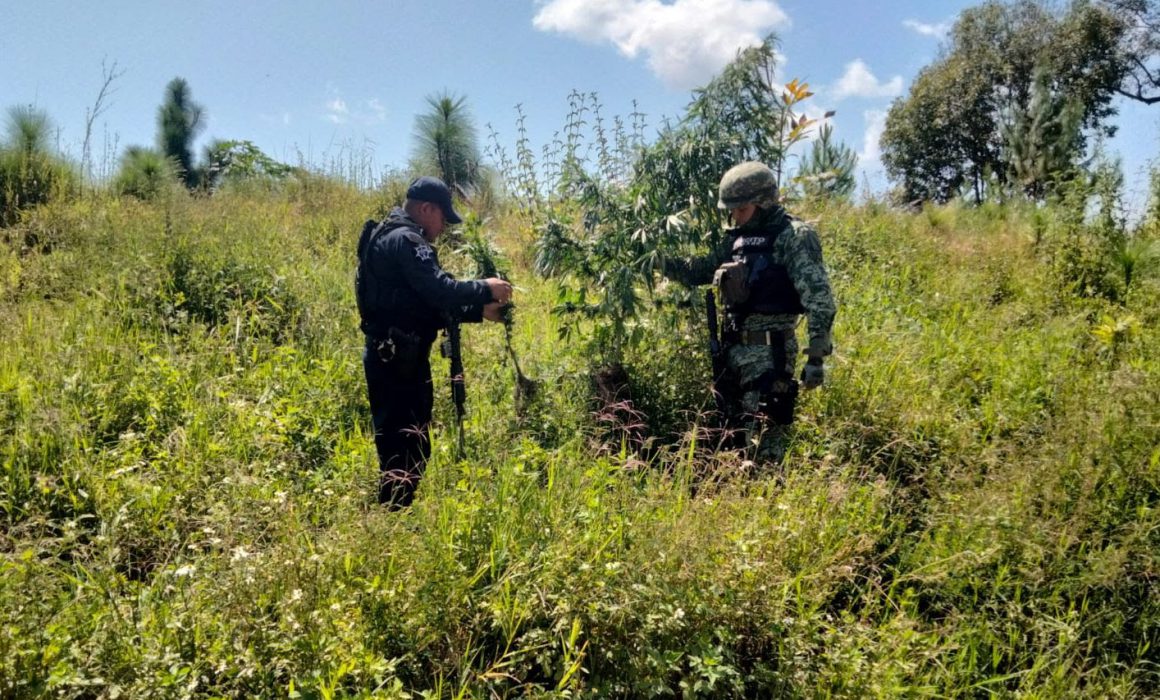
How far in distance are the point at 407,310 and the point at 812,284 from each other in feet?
7.25

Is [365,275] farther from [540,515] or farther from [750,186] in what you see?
[750,186]

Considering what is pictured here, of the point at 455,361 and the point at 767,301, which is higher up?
the point at 767,301

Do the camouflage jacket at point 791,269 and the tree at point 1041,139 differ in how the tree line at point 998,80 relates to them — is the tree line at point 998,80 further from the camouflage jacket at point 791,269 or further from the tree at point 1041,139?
the camouflage jacket at point 791,269

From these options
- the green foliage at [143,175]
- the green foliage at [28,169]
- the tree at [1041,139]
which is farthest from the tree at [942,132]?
the green foliage at [28,169]

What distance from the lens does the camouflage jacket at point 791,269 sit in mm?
3434

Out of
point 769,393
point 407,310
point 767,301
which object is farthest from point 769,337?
point 407,310

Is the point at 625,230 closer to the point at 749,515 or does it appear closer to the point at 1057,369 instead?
the point at 749,515

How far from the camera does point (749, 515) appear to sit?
8.97 ft

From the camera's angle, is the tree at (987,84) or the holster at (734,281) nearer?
the holster at (734,281)

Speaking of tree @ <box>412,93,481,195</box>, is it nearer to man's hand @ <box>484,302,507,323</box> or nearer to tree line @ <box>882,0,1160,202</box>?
man's hand @ <box>484,302,507,323</box>

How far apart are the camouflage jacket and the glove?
65 millimetres

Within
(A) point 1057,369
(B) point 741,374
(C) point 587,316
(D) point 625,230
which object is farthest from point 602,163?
(A) point 1057,369

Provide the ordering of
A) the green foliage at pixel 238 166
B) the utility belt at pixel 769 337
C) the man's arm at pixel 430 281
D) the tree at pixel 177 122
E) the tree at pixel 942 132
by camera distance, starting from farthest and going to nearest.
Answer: the tree at pixel 942 132
the tree at pixel 177 122
the green foliage at pixel 238 166
the utility belt at pixel 769 337
the man's arm at pixel 430 281

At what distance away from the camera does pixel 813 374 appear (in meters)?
3.50
